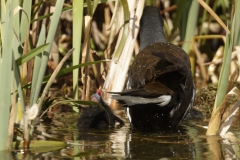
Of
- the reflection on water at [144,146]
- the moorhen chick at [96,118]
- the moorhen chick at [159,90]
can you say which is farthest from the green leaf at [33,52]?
the moorhen chick at [96,118]

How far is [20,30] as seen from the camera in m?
4.05

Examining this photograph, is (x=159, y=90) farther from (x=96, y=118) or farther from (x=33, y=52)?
(x=33, y=52)

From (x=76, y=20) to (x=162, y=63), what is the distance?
0.87 metres

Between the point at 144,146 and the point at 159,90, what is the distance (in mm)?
557

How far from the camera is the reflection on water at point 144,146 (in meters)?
3.48

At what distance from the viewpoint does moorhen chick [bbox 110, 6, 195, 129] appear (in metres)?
4.18

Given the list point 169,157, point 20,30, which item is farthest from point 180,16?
point 169,157

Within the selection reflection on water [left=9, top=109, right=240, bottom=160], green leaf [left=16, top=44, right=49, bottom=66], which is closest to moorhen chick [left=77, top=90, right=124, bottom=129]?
reflection on water [left=9, top=109, right=240, bottom=160]

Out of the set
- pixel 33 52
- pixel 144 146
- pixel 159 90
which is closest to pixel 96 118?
pixel 159 90

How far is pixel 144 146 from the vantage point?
390 centimetres

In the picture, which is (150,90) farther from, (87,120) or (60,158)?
(60,158)

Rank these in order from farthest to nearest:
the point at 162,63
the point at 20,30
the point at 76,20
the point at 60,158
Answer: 1. the point at 76,20
2. the point at 162,63
3. the point at 20,30
4. the point at 60,158

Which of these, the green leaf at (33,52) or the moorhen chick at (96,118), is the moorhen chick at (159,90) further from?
the green leaf at (33,52)

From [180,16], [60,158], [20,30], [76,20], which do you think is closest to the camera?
[60,158]
